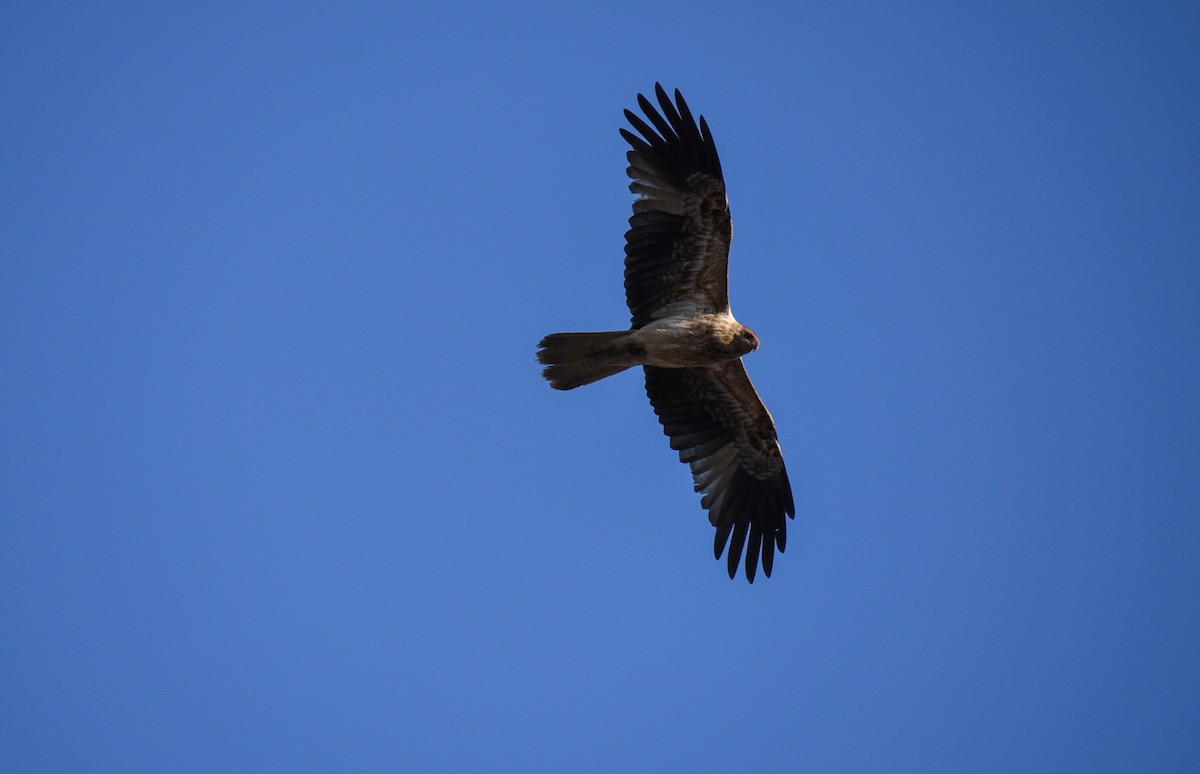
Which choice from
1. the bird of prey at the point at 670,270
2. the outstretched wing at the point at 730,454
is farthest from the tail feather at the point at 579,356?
the outstretched wing at the point at 730,454

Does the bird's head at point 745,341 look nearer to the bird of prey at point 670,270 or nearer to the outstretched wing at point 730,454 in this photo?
the bird of prey at point 670,270

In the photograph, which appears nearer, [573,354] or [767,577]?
[573,354]

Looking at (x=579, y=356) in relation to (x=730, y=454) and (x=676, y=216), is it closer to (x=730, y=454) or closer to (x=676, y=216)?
(x=676, y=216)

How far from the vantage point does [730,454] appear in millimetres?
10922

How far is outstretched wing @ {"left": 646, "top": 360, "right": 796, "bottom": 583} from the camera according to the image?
10617mm

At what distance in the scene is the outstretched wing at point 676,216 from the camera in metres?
9.70

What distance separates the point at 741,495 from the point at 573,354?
94.3 inches

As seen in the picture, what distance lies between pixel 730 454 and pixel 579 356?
2111mm

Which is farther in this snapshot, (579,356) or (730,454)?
(730,454)

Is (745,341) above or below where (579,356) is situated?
above

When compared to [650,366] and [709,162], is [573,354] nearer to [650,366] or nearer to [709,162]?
[650,366]

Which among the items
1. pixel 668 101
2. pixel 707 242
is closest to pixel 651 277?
pixel 707 242

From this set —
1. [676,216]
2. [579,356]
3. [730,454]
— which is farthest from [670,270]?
[730,454]

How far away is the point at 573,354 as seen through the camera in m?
9.65
